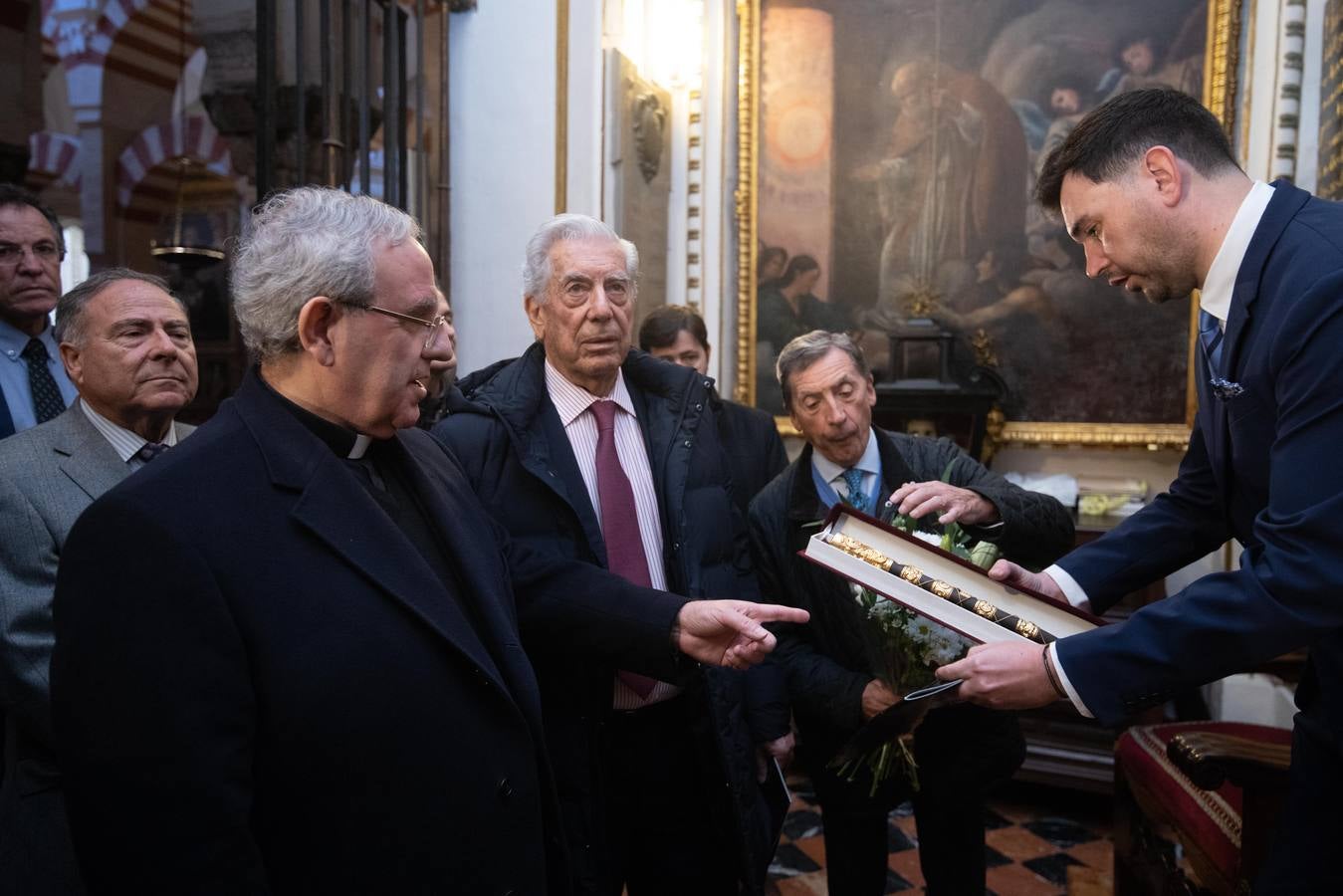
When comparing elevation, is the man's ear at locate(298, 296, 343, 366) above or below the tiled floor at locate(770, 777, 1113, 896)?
above

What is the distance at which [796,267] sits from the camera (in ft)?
19.2

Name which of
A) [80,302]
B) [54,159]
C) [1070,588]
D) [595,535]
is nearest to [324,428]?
[595,535]

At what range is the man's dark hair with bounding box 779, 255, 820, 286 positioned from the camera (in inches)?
229

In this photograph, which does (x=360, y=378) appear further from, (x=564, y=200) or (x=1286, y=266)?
(x=564, y=200)

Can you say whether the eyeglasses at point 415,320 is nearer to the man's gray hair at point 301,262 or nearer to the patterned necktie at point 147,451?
the man's gray hair at point 301,262

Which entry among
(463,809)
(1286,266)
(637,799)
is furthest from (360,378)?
(1286,266)

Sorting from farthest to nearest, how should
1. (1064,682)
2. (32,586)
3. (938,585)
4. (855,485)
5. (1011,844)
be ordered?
1. (1011,844)
2. (855,485)
3. (32,586)
4. (938,585)
5. (1064,682)

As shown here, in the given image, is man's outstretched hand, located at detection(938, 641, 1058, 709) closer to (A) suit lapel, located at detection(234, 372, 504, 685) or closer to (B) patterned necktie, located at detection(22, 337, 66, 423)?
(A) suit lapel, located at detection(234, 372, 504, 685)

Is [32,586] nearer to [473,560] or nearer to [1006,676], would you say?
[473,560]

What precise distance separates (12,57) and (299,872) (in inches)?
263

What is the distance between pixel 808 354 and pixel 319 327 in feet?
5.45

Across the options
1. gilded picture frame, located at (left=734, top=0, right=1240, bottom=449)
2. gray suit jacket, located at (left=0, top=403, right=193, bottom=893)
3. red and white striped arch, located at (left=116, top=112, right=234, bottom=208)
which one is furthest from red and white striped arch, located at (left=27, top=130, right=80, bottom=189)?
gray suit jacket, located at (left=0, top=403, right=193, bottom=893)

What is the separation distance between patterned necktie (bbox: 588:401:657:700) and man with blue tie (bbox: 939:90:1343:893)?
83cm

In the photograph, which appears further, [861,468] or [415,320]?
[861,468]
